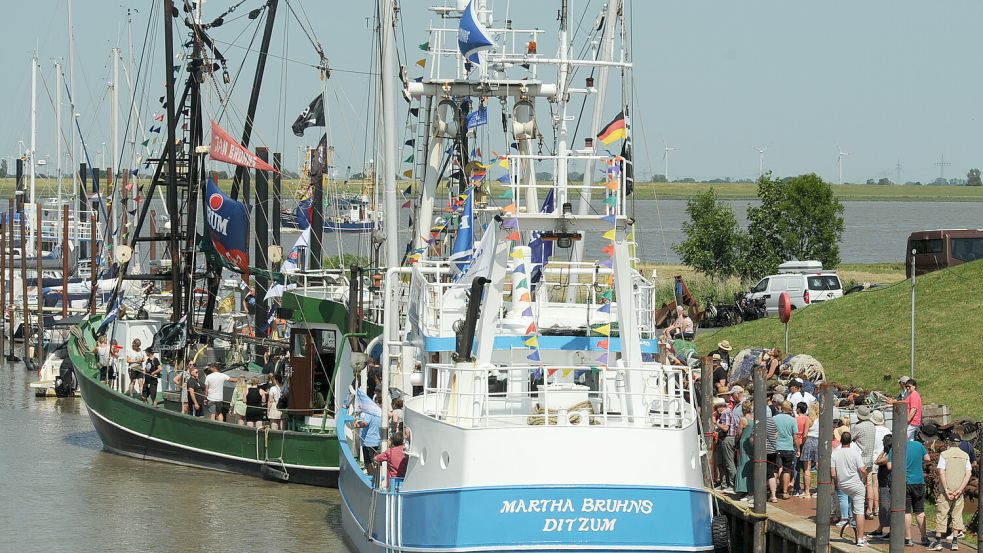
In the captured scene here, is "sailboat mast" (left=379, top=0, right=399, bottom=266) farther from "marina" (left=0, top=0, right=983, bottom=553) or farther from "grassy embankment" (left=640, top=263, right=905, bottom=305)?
"grassy embankment" (left=640, top=263, right=905, bottom=305)

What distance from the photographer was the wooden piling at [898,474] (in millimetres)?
15648

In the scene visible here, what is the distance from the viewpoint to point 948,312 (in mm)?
31578

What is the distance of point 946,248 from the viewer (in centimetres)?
4438

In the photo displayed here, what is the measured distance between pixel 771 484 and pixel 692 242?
38.0 metres

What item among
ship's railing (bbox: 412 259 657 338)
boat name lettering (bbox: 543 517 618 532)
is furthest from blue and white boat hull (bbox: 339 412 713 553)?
ship's railing (bbox: 412 259 657 338)

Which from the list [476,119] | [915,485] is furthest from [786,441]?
[476,119]

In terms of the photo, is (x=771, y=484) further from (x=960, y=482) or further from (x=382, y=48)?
(x=382, y=48)

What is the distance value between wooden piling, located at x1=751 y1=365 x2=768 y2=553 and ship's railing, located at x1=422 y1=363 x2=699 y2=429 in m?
1.08

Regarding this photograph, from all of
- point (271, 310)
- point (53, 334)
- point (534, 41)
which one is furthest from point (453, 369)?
point (53, 334)

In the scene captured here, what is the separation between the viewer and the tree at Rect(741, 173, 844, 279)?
55969mm

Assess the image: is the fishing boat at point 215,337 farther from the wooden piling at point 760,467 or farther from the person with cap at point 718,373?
the wooden piling at point 760,467

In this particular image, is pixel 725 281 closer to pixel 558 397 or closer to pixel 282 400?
pixel 282 400

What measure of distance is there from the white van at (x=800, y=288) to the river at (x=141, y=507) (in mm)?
22677

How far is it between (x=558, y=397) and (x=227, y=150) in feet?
49.0
